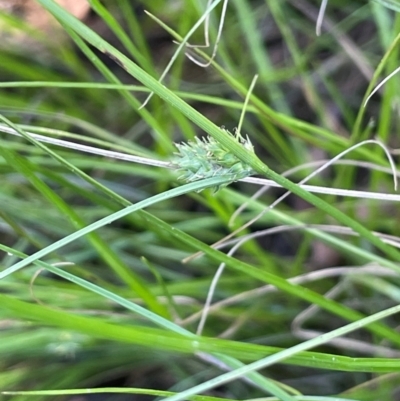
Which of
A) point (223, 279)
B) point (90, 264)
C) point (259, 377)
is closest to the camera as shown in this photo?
point (259, 377)

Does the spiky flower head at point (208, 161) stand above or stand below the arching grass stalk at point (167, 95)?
below

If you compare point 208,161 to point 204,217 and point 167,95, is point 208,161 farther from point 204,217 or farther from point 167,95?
point 204,217

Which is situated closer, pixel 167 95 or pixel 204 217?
pixel 167 95

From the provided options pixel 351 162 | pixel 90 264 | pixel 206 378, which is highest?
pixel 351 162

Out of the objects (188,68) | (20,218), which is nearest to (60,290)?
(20,218)

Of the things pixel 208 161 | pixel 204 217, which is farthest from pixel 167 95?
pixel 204 217

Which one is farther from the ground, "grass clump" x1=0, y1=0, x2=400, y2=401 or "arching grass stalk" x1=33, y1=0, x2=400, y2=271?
"arching grass stalk" x1=33, y1=0, x2=400, y2=271

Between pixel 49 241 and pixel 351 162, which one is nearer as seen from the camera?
pixel 351 162

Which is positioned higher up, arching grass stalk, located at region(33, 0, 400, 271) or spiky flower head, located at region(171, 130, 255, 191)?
arching grass stalk, located at region(33, 0, 400, 271)

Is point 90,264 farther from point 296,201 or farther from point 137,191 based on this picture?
point 296,201

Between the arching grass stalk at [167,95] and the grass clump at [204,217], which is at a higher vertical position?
the arching grass stalk at [167,95]

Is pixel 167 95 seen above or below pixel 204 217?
above
